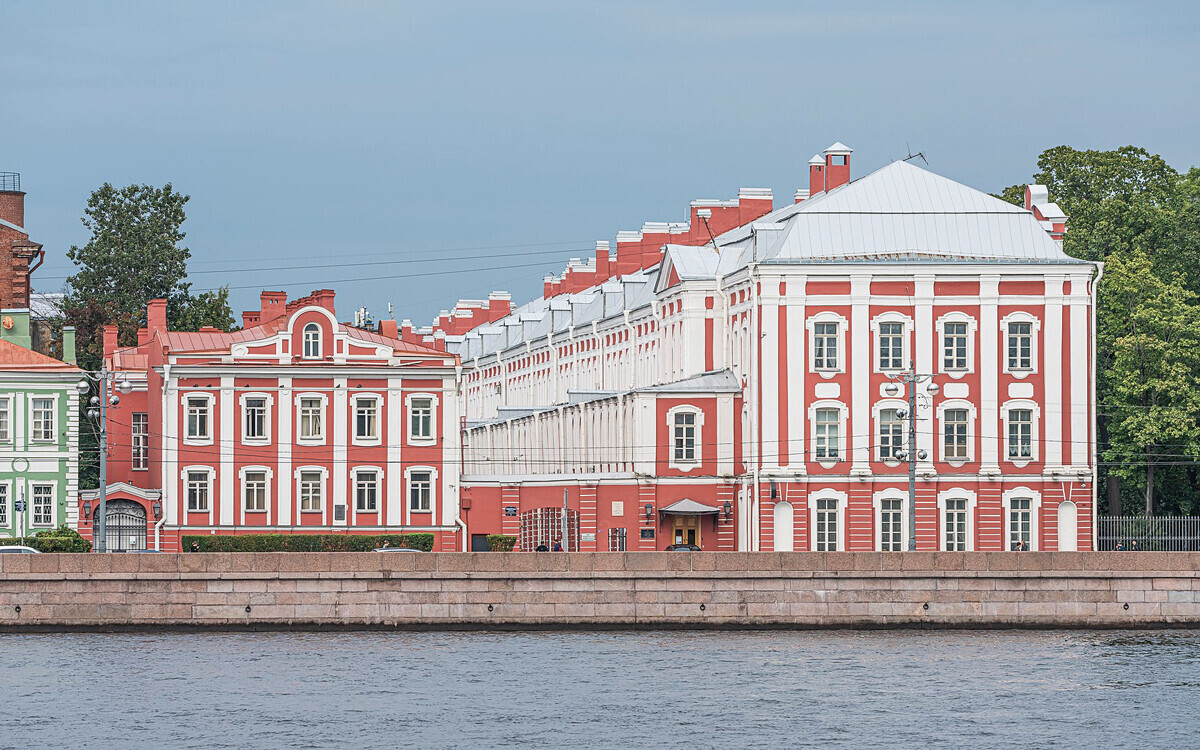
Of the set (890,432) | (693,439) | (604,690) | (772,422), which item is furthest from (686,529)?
→ (604,690)

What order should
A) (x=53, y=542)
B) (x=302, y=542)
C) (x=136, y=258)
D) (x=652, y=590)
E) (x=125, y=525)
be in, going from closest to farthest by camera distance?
(x=652, y=590)
(x=53, y=542)
(x=302, y=542)
(x=125, y=525)
(x=136, y=258)

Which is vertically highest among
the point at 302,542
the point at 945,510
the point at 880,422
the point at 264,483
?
the point at 880,422

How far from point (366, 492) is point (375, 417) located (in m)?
2.63

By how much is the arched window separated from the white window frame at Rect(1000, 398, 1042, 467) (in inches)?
948

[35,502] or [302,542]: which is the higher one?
[35,502]

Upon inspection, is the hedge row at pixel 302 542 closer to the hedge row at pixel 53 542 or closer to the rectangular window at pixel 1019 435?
the hedge row at pixel 53 542

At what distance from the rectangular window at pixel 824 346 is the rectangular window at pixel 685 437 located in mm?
5149

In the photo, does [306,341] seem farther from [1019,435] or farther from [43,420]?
[1019,435]

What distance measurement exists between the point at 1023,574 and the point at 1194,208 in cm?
3235

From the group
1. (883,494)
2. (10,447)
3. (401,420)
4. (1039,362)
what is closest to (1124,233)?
(1039,362)

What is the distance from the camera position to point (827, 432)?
76938mm

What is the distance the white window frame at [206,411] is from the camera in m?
75.3

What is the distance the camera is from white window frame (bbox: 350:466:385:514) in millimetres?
76125

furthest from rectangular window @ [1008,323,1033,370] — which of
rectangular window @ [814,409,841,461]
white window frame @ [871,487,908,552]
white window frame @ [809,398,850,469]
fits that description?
rectangular window @ [814,409,841,461]
